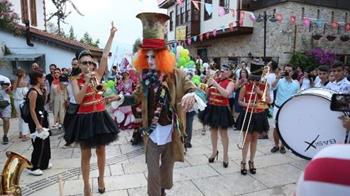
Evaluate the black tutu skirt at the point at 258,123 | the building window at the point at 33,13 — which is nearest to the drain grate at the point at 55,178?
the black tutu skirt at the point at 258,123

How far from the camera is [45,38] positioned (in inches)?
534

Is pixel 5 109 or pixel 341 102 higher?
pixel 341 102

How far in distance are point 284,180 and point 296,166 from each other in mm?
715

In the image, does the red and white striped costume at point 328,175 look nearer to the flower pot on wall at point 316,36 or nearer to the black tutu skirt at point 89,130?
the black tutu skirt at point 89,130

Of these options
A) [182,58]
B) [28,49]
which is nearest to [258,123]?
[182,58]

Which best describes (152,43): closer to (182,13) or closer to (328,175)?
(328,175)

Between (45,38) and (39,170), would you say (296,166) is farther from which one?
(45,38)

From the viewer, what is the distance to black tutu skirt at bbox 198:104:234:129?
4.95m

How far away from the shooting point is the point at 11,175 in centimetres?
238

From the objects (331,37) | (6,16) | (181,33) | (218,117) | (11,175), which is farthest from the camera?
(181,33)

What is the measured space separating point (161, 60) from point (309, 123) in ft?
7.57

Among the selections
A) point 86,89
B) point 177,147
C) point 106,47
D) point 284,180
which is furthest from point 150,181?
point 284,180

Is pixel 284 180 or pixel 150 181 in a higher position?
pixel 150 181

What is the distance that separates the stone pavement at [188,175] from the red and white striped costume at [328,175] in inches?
126
